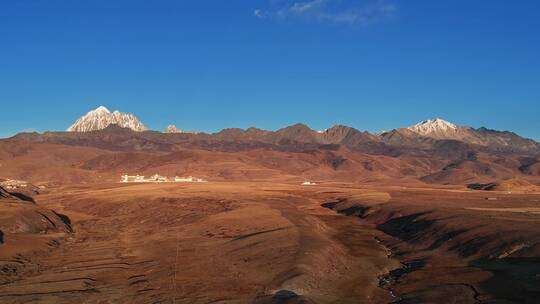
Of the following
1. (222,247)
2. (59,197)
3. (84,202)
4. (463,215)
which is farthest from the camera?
(59,197)

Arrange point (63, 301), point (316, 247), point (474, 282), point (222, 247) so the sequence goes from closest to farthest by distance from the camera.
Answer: point (63, 301) < point (474, 282) < point (316, 247) < point (222, 247)

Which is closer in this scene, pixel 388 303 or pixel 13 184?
pixel 388 303

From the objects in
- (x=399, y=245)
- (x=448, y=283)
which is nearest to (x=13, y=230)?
(x=399, y=245)

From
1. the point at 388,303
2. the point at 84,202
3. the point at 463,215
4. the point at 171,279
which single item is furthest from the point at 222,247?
the point at 84,202

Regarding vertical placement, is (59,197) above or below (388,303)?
above

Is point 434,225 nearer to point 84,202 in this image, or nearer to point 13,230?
point 13,230

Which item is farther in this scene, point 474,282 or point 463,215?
point 463,215

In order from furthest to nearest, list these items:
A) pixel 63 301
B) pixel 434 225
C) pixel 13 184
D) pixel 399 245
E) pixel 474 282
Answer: pixel 13 184 < pixel 434 225 < pixel 399 245 < pixel 474 282 < pixel 63 301

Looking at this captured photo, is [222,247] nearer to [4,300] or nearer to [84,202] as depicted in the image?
[4,300]

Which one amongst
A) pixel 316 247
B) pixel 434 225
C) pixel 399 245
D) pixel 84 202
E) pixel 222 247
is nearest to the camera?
pixel 316 247
